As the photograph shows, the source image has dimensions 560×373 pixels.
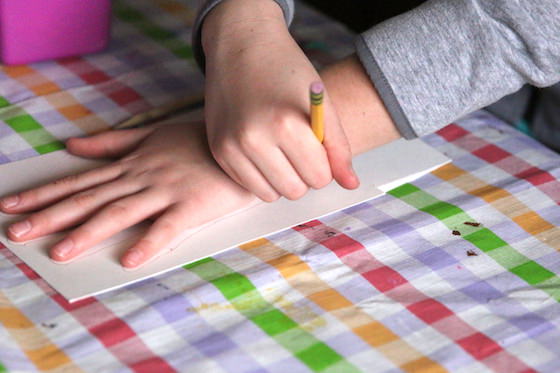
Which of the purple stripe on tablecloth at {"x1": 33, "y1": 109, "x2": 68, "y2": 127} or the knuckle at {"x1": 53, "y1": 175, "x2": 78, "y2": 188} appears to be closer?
the knuckle at {"x1": 53, "y1": 175, "x2": 78, "y2": 188}

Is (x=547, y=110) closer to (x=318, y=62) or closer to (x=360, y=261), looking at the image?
(x=318, y=62)

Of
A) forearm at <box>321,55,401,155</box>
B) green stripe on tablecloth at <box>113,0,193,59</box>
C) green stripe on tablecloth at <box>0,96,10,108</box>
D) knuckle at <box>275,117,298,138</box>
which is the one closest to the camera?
knuckle at <box>275,117,298,138</box>

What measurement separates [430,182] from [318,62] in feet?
0.88

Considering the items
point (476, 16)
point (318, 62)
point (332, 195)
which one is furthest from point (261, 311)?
point (318, 62)

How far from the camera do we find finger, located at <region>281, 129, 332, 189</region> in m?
0.62

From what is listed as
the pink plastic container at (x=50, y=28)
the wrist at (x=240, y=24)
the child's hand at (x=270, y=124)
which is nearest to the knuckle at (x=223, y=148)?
the child's hand at (x=270, y=124)

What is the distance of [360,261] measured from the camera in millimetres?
631

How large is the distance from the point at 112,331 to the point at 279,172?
18 cm

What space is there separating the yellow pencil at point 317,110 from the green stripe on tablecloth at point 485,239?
0.14 meters

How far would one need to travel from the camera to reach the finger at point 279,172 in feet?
2.06

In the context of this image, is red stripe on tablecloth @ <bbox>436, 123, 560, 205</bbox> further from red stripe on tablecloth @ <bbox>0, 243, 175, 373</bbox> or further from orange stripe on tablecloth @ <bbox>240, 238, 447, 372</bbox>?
red stripe on tablecloth @ <bbox>0, 243, 175, 373</bbox>

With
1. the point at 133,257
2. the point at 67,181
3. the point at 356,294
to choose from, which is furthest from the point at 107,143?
the point at 356,294

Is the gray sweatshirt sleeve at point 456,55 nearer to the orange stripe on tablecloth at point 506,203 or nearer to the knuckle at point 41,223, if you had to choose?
the orange stripe on tablecloth at point 506,203

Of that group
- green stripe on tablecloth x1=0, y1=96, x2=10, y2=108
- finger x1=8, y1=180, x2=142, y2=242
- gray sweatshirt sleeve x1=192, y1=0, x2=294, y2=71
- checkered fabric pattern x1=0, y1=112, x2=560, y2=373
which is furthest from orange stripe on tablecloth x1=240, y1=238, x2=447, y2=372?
green stripe on tablecloth x1=0, y1=96, x2=10, y2=108
